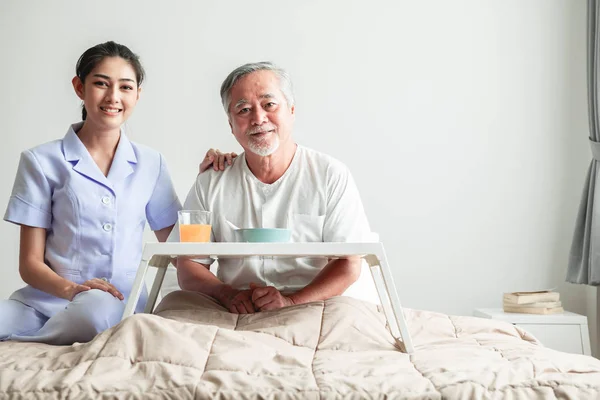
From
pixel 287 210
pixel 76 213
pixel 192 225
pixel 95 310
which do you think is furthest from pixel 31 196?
pixel 287 210

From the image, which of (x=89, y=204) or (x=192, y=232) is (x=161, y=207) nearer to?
(x=89, y=204)

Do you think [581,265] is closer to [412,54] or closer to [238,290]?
[412,54]

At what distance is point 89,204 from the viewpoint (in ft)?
6.94

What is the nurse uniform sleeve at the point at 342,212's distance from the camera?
2115 mm

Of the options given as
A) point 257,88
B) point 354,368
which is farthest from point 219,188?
point 354,368

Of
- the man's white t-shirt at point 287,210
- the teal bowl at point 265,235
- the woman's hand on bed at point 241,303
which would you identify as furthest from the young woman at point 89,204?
the teal bowl at point 265,235

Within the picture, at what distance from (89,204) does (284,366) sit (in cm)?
100

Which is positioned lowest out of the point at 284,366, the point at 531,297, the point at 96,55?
the point at 531,297

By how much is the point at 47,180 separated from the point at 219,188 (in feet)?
1.67

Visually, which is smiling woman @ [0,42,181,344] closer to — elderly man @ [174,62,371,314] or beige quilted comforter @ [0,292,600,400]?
elderly man @ [174,62,371,314]

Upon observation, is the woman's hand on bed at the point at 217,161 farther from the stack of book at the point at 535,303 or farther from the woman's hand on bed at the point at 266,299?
the stack of book at the point at 535,303

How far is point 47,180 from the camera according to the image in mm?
2115

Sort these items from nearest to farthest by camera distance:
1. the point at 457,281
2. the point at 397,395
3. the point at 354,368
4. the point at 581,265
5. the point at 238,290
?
the point at 397,395, the point at 354,368, the point at 238,290, the point at 581,265, the point at 457,281

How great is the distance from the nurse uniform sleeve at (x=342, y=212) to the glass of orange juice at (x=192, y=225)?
0.50 m
